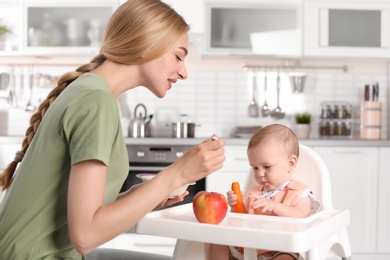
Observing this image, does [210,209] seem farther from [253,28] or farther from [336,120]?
[336,120]

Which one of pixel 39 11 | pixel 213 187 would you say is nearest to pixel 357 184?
pixel 213 187

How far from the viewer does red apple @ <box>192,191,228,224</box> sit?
5.71ft

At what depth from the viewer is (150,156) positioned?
464 cm

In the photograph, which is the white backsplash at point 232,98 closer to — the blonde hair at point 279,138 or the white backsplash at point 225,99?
the white backsplash at point 225,99

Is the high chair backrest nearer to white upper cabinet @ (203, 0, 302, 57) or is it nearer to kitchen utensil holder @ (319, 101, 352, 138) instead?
white upper cabinet @ (203, 0, 302, 57)

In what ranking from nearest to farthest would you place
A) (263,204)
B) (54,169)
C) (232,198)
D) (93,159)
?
(93,159) → (54,169) → (263,204) → (232,198)

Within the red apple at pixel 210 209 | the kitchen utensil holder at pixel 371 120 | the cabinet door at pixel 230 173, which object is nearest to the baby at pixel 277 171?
the red apple at pixel 210 209

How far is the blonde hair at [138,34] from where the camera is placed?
1672 mm

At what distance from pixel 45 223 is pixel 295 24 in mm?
3682

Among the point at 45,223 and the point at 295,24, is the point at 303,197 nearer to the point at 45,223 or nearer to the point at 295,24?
the point at 45,223

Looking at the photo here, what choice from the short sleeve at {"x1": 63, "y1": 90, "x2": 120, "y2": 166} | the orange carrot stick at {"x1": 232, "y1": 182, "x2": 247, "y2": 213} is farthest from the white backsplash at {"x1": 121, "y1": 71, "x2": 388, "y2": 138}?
the short sleeve at {"x1": 63, "y1": 90, "x2": 120, "y2": 166}

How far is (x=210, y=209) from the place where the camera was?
1.74 m

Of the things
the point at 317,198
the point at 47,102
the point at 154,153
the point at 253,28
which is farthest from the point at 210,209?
the point at 253,28

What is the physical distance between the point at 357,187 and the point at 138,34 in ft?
11.2
